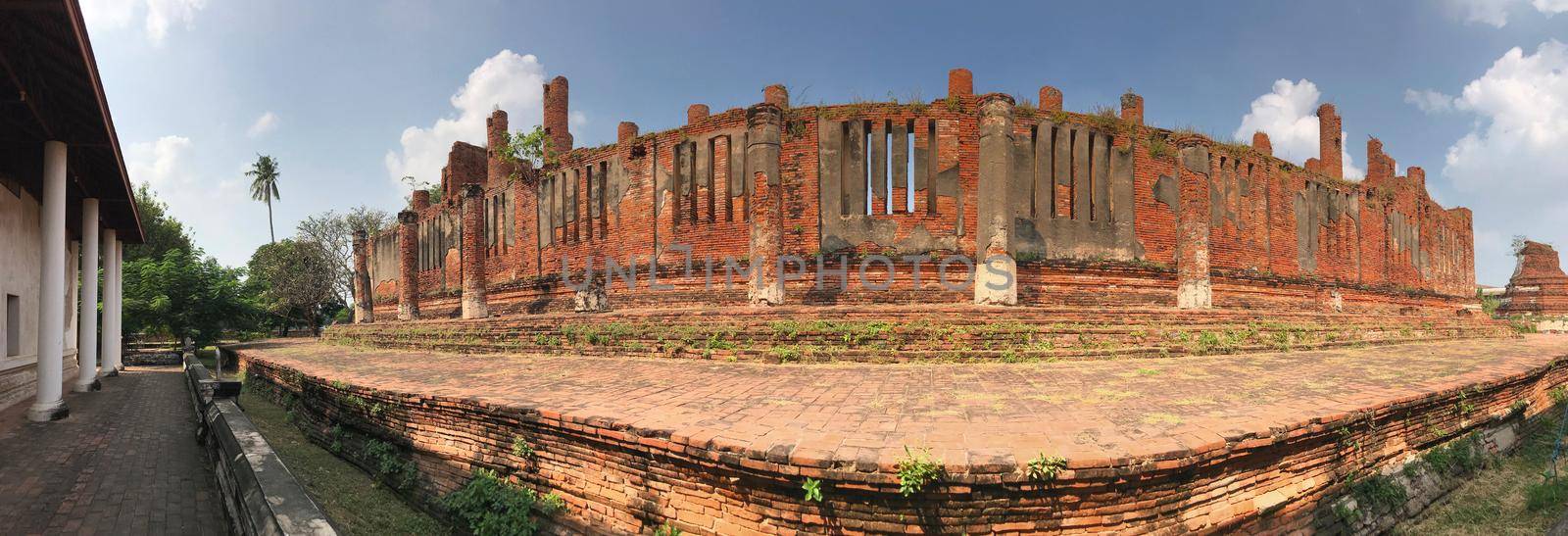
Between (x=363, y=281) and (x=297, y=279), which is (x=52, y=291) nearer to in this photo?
(x=363, y=281)

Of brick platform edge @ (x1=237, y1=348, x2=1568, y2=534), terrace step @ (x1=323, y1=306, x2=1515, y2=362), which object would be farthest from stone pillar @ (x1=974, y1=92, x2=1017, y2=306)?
brick platform edge @ (x1=237, y1=348, x2=1568, y2=534)

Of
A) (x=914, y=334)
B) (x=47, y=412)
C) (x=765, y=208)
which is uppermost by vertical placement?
(x=765, y=208)

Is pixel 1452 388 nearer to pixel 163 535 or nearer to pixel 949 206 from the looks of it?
pixel 949 206

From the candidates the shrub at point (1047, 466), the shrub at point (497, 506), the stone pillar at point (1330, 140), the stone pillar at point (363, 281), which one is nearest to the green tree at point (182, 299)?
the stone pillar at point (363, 281)

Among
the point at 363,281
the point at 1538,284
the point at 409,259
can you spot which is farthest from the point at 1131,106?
the point at 363,281

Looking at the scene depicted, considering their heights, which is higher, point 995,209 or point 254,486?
point 995,209

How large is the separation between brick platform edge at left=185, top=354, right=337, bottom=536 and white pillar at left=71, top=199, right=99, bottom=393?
18.0 feet

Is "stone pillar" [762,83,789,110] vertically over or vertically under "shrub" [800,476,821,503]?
over

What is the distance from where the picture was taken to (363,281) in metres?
25.4

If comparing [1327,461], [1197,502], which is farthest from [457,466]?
[1327,461]

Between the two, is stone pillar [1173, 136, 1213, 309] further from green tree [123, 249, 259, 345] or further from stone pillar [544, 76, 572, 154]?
green tree [123, 249, 259, 345]

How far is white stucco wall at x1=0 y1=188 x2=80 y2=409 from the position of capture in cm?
766

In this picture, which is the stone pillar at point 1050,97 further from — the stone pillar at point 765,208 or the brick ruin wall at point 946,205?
the stone pillar at point 765,208

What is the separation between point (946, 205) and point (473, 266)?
12532 mm
